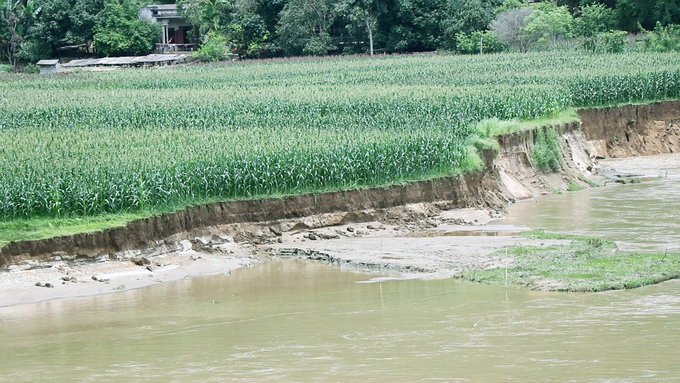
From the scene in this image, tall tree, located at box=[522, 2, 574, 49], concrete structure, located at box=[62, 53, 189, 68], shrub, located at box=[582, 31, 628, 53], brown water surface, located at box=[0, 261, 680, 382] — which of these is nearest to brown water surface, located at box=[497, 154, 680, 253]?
brown water surface, located at box=[0, 261, 680, 382]

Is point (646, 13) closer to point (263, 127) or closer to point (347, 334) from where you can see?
point (263, 127)

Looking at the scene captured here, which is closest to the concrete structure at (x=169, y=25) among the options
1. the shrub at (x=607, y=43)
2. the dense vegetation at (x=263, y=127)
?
the dense vegetation at (x=263, y=127)

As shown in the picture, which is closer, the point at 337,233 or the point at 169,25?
the point at 337,233

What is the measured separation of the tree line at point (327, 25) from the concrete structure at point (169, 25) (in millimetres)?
1290

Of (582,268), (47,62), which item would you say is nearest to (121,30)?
(47,62)

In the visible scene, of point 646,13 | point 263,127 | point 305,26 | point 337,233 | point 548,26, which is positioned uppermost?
point 305,26

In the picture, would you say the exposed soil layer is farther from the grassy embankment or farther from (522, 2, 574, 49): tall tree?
(522, 2, 574, 49): tall tree

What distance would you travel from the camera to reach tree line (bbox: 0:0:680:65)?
70812 millimetres

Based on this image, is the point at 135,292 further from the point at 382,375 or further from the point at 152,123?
the point at 152,123

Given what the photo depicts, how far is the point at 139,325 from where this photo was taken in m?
13.6

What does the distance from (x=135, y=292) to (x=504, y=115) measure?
1738 centimetres

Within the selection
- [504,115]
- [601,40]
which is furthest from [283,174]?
[601,40]

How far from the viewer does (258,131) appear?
26.1 m

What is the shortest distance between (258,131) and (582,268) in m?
12.3
